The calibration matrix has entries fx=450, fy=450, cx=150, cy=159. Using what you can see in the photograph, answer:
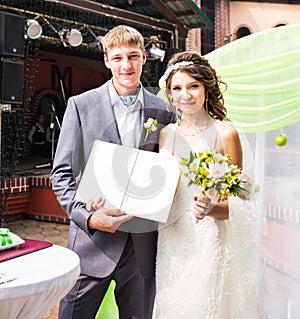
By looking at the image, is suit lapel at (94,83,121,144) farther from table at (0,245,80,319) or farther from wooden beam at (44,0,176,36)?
wooden beam at (44,0,176,36)

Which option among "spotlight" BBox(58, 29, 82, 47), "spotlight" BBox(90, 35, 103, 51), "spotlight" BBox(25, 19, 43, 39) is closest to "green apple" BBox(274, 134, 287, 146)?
"spotlight" BBox(25, 19, 43, 39)

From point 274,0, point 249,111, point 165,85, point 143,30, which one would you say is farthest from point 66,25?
point 274,0

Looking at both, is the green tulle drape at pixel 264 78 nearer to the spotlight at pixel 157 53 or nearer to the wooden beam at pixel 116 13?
the wooden beam at pixel 116 13

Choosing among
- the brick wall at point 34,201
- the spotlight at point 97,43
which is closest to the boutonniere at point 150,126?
the brick wall at point 34,201

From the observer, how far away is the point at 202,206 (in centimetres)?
162

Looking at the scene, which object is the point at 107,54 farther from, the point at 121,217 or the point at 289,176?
the point at 289,176

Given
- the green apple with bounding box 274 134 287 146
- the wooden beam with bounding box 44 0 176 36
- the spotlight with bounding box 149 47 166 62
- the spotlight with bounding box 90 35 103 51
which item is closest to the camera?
the green apple with bounding box 274 134 287 146

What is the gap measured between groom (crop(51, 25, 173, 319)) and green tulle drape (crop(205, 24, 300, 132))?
925 mm

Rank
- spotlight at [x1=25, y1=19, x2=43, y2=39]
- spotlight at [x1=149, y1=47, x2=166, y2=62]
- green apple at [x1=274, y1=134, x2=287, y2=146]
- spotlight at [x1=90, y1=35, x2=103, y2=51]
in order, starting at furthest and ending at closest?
spotlight at [x1=149, y1=47, x2=166, y2=62] < spotlight at [x1=90, y1=35, x2=103, y2=51] < spotlight at [x1=25, y1=19, x2=43, y2=39] < green apple at [x1=274, y1=134, x2=287, y2=146]

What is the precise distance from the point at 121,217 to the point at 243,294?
0.74 metres

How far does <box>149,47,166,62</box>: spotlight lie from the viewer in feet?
25.5

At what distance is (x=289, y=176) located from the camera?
257 centimetres

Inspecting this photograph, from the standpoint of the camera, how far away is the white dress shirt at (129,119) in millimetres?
1680

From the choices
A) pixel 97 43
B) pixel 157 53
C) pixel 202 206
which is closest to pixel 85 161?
pixel 202 206
